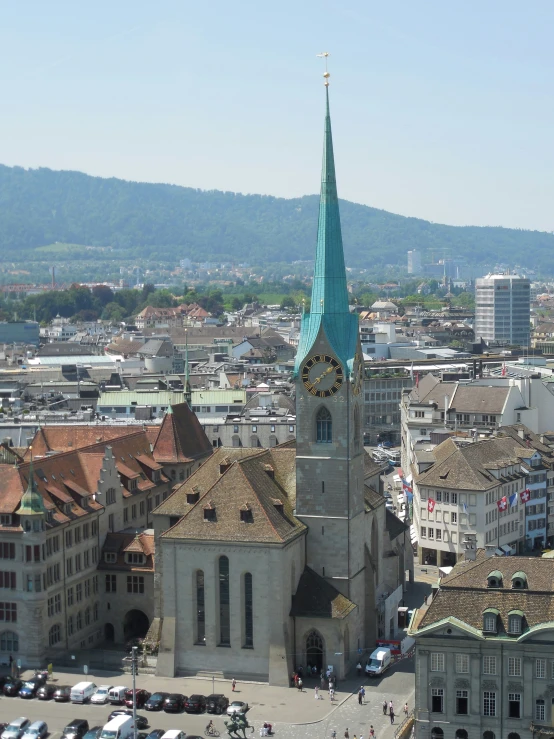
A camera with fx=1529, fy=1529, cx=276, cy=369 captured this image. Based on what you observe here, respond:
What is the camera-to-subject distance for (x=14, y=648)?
107312mm

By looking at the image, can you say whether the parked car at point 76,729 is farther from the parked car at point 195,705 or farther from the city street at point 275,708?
the parked car at point 195,705

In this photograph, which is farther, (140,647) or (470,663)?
(140,647)

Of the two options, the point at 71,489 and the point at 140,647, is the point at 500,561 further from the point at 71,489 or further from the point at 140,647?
the point at 71,489

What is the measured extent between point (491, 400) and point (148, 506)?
6118 centimetres

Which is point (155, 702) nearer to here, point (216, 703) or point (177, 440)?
point (216, 703)

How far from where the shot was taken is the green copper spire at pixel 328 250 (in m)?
108

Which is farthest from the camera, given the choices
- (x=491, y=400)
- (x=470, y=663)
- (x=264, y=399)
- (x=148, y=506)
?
(x=264, y=399)

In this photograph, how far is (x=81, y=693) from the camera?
323 feet

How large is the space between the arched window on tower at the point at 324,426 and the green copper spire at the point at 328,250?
284 inches

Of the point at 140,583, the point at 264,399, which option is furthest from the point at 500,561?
the point at 264,399

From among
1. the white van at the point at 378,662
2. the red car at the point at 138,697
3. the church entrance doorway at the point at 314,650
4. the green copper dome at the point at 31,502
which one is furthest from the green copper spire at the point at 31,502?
the white van at the point at 378,662

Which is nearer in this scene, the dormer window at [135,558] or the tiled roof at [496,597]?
the tiled roof at [496,597]

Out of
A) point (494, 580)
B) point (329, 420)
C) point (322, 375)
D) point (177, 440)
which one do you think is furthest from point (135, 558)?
point (494, 580)

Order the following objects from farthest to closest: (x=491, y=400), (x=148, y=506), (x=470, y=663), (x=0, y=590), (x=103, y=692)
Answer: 1. (x=491, y=400)
2. (x=148, y=506)
3. (x=0, y=590)
4. (x=103, y=692)
5. (x=470, y=663)
